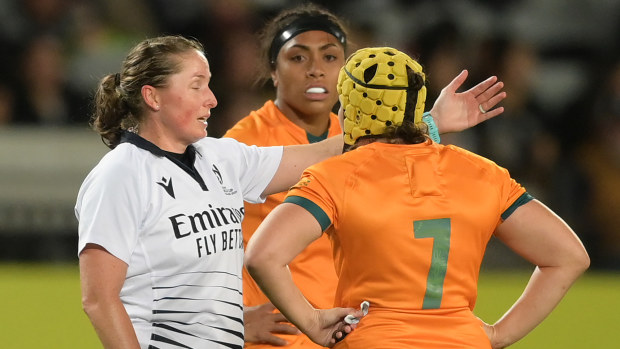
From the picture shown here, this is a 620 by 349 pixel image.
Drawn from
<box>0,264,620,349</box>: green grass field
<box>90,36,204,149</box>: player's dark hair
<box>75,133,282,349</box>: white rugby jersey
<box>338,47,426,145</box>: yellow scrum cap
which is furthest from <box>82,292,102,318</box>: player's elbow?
<box>0,264,620,349</box>: green grass field

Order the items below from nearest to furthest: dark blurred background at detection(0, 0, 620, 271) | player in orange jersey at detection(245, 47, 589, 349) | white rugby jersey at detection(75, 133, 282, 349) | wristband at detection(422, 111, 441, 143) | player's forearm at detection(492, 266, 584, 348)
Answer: player in orange jersey at detection(245, 47, 589, 349) → white rugby jersey at detection(75, 133, 282, 349) → player's forearm at detection(492, 266, 584, 348) → wristband at detection(422, 111, 441, 143) → dark blurred background at detection(0, 0, 620, 271)

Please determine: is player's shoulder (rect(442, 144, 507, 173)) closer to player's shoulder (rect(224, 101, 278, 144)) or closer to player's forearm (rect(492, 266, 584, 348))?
player's forearm (rect(492, 266, 584, 348))

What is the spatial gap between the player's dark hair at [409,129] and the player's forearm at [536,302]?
615 mm

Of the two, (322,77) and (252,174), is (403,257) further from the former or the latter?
(322,77)

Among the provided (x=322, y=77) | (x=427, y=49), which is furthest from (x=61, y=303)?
(x=427, y=49)

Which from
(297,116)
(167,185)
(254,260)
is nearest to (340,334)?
(254,260)

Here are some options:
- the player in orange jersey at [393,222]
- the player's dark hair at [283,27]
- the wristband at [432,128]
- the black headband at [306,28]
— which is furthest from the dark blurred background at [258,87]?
the player in orange jersey at [393,222]

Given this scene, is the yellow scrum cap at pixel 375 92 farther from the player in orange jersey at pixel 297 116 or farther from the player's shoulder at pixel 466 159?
the player in orange jersey at pixel 297 116

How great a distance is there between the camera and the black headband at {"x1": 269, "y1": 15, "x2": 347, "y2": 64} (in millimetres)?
4402

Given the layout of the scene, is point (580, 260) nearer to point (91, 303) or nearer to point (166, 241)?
point (166, 241)

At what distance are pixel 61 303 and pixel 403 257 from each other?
5.36 m

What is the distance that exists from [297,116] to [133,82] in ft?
4.10

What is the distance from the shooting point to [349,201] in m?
2.83

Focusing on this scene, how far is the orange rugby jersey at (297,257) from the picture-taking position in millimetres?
3934
